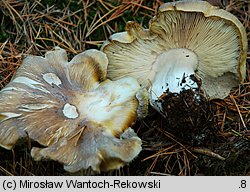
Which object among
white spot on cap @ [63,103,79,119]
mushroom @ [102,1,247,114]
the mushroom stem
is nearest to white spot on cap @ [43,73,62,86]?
white spot on cap @ [63,103,79,119]

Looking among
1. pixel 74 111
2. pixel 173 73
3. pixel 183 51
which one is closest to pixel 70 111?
pixel 74 111

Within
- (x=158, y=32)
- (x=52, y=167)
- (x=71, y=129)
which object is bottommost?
(x=52, y=167)

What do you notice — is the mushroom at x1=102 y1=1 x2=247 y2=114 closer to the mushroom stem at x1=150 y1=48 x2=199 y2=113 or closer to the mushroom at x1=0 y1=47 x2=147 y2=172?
the mushroom stem at x1=150 y1=48 x2=199 y2=113

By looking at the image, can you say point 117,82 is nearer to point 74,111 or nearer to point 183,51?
point 74,111

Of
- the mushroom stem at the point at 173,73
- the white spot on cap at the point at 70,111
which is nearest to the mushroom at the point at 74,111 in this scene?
the white spot on cap at the point at 70,111

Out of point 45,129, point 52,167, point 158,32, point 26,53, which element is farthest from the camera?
point 26,53

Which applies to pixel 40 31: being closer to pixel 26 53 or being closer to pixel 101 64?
pixel 26 53

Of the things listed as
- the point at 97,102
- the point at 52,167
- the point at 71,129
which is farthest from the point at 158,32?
the point at 52,167
